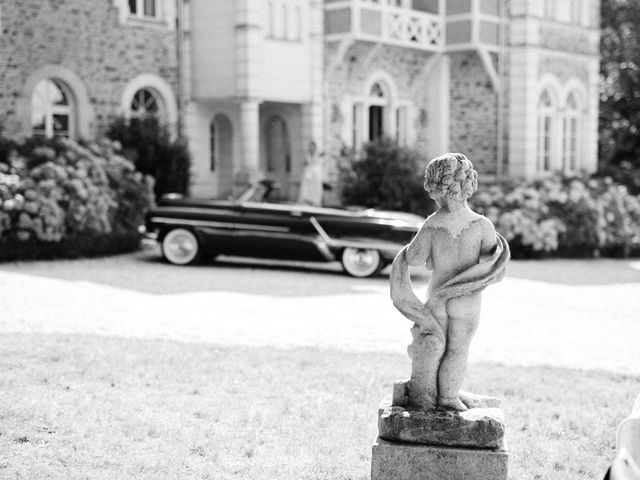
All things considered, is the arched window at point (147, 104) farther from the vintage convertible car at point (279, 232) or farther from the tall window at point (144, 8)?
the vintage convertible car at point (279, 232)

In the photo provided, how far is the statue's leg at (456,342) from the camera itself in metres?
4.63

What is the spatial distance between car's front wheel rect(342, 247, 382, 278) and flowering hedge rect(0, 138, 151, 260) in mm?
3616

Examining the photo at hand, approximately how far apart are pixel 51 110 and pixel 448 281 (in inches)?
550

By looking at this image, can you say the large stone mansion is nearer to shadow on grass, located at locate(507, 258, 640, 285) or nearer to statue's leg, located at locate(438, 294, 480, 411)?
shadow on grass, located at locate(507, 258, 640, 285)

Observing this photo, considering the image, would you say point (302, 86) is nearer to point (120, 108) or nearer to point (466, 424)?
point (120, 108)

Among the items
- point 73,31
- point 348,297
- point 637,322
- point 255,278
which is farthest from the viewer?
point 73,31

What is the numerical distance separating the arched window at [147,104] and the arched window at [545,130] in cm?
1001

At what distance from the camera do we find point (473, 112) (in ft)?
79.6

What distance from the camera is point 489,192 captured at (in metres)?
20.2

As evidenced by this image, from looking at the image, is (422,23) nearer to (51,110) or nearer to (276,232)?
(51,110)

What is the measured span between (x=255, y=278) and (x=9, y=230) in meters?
3.47

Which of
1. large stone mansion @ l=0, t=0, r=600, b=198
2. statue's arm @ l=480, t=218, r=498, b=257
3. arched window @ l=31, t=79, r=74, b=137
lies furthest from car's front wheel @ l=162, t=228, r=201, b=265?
statue's arm @ l=480, t=218, r=498, b=257

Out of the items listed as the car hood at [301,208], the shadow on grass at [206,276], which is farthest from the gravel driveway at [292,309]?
the car hood at [301,208]

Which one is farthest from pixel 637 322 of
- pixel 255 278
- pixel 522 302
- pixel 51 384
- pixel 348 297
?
pixel 51 384
